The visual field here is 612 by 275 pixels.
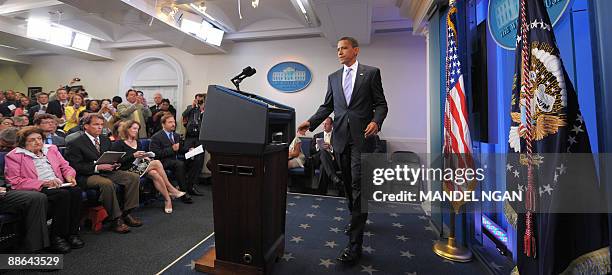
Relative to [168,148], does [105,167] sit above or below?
below

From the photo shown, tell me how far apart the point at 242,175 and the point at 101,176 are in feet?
7.29

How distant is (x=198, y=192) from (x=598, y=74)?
441cm

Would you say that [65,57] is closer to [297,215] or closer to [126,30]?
[126,30]

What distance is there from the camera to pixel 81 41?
546cm

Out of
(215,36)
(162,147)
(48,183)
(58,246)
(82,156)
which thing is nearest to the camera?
(58,246)

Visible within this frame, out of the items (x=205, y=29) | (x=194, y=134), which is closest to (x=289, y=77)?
(x=205, y=29)

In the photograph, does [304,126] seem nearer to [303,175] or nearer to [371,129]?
[371,129]

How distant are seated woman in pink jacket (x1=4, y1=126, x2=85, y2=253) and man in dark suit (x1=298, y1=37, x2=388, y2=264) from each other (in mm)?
2207

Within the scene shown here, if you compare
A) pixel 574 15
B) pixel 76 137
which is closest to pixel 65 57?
pixel 76 137

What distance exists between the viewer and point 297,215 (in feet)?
10.1

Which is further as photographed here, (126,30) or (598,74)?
(126,30)

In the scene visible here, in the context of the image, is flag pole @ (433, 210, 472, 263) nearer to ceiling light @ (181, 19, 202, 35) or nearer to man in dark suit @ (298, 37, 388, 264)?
man in dark suit @ (298, 37, 388, 264)

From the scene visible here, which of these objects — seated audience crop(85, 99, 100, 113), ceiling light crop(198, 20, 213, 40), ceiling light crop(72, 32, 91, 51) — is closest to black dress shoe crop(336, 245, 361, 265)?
ceiling light crop(198, 20, 213, 40)

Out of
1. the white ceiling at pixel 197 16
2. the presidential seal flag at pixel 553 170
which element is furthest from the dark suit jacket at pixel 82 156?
the presidential seal flag at pixel 553 170
